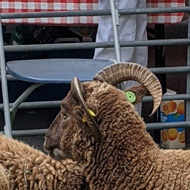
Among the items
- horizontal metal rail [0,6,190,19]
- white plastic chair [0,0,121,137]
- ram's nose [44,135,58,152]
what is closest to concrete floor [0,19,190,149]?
horizontal metal rail [0,6,190,19]

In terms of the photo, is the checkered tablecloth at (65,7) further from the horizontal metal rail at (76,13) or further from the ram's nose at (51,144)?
the ram's nose at (51,144)

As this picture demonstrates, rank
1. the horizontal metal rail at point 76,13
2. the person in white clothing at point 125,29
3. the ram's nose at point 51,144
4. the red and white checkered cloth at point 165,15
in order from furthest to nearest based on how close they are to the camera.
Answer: the red and white checkered cloth at point 165,15 < the person in white clothing at point 125,29 < the horizontal metal rail at point 76,13 < the ram's nose at point 51,144

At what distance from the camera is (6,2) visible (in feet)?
18.1

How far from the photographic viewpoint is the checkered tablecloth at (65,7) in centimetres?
554

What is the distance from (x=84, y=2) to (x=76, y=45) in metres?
0.45

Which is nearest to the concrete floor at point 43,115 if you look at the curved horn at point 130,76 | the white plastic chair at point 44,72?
the white plastic chair at point 44,72

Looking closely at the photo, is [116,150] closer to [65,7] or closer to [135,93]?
[135,93]

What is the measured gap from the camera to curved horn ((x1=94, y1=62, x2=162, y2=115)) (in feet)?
10.7

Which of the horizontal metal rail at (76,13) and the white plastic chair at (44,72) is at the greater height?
the horizontal metal rail at (76,13)

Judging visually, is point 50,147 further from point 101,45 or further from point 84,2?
point 84,2

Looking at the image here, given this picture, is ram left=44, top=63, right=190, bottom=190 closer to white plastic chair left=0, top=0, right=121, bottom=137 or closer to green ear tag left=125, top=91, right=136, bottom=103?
green ear tag left=125, top=91, right=136, bottom=103

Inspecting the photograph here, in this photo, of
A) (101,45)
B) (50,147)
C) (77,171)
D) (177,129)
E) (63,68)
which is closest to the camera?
(77,171)

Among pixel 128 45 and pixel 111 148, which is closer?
pixel 111 148

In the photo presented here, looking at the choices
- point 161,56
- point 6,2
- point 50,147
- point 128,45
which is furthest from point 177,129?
point 50,147
